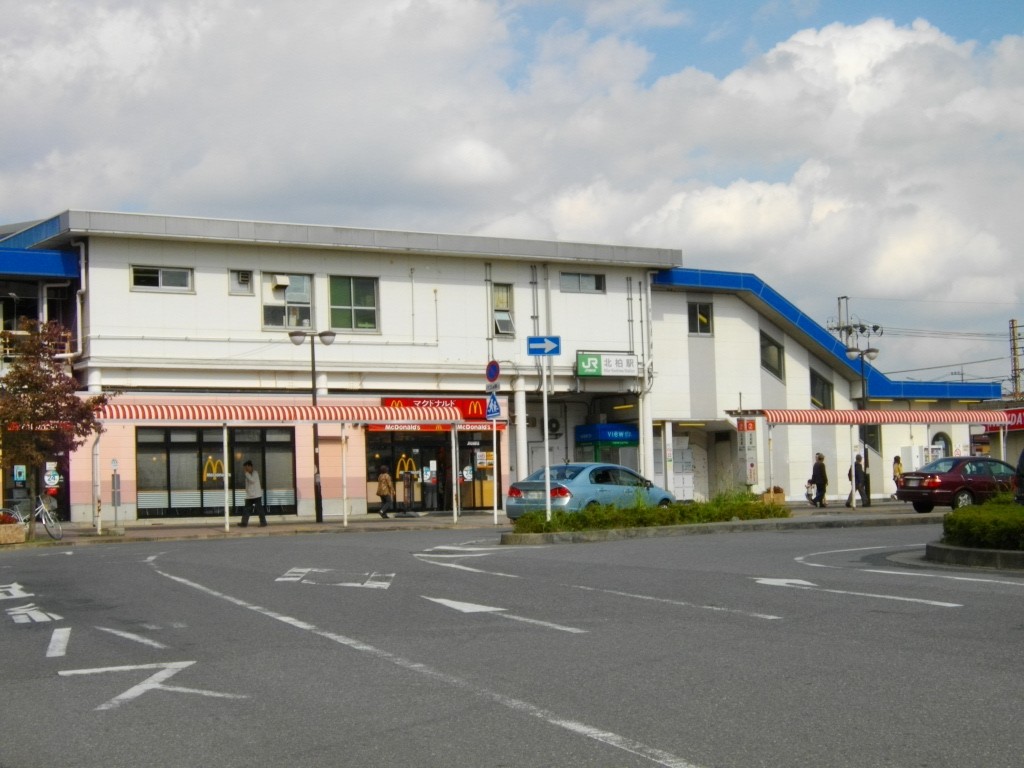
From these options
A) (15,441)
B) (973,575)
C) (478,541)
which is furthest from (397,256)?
(973,575)

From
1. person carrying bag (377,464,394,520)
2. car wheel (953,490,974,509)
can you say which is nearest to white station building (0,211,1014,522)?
person carrying bag (377,464,394,520)

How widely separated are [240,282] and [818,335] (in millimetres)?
22935

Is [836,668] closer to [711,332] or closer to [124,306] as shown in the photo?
[124,306]

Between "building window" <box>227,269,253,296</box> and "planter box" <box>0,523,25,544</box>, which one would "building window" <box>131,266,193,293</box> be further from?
"planter box" <box>0,523,25,544</box>

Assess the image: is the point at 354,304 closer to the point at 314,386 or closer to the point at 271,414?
the point at 314,386

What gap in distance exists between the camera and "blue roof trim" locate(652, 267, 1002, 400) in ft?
151

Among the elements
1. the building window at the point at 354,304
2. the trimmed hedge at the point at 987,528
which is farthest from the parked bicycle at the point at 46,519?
the trimmed hedge at the point at 987,528

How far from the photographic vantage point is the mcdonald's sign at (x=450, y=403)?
39.0 meters

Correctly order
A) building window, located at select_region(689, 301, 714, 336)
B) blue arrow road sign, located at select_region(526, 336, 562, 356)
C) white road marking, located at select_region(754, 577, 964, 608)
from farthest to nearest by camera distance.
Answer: building window, located at select_region(689, 301, 714, 336)
blue arrow road sign, located at select_region(526, 336, 562, 356)
white road marking, located at select_region(754, 577, 964, 608)

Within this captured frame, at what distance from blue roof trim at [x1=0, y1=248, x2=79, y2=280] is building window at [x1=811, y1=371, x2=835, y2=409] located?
28567 mm

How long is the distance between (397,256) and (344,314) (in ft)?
8.77

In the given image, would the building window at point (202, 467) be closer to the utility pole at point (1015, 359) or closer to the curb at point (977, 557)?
the curb at point (977, 557)

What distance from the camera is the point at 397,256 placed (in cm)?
4106

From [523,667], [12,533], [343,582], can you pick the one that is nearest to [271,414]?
[12,533]
